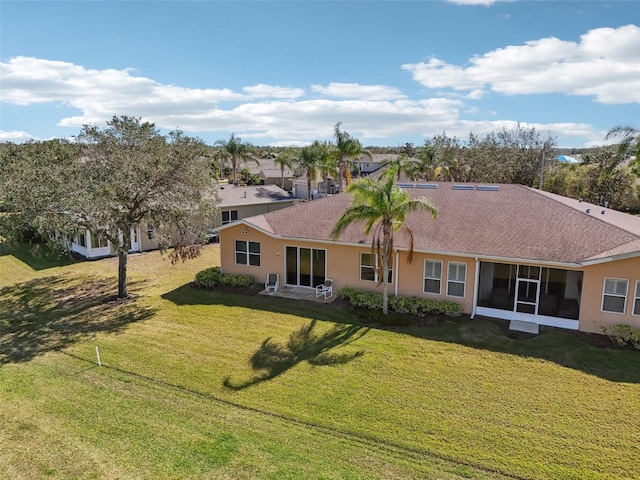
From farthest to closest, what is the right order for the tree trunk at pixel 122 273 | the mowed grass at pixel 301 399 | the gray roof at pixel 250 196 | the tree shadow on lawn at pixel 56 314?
the gray roof at pixel 250 196, the tree trunk at pixel 122 273, the tree shadow on lawn at pixel 56 314, the mowed grass at pixel 301 399

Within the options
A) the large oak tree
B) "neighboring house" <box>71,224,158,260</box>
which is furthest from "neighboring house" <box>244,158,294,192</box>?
the large oak tree

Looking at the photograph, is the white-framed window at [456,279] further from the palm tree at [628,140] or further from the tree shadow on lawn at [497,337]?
the palm tree at [628,140]

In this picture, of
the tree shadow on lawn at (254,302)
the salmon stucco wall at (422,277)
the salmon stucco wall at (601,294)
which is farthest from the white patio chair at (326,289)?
the salmon stucco wall at (601,294)

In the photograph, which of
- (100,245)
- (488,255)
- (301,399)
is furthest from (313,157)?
(301,399)

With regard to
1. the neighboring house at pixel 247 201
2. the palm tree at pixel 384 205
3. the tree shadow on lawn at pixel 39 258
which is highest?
the palm tree at pixel 384 205

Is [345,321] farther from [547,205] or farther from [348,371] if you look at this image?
[547,205]

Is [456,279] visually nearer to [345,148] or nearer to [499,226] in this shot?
[499,226]

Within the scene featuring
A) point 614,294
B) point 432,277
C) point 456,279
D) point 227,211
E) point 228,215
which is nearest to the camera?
point 614,294
